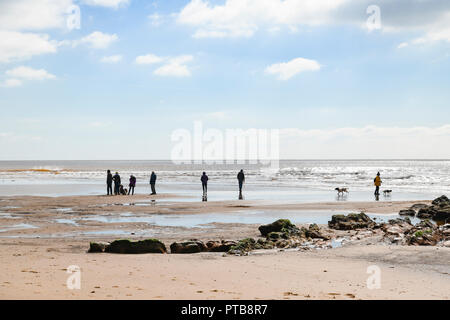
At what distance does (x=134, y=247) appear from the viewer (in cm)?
1235

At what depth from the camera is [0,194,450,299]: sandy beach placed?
766 cm

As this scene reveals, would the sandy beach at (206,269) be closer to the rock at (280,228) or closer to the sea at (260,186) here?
the rock at (280,228)

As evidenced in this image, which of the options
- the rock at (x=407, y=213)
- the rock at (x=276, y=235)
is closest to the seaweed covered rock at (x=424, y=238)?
the rock at (x=276, y=235)

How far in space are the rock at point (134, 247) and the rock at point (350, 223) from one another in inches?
324

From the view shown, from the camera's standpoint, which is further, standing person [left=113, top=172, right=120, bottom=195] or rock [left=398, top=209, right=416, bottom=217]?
standing person [left=113, top=172, right=120, bottom=195]

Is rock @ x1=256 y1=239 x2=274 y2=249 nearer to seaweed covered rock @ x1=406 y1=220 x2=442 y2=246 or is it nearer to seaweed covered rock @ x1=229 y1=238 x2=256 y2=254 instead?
seaweed covered rock @ x1=229 y1=238 x2=256 y2=254

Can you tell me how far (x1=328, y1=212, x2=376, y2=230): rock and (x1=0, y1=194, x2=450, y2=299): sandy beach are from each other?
3.98 feet

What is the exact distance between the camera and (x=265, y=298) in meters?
7.31

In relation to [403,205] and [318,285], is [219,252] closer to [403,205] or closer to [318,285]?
[318,285]

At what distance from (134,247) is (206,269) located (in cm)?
315

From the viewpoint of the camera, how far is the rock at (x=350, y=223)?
17.9 meters

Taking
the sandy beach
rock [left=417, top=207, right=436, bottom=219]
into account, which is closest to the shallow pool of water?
the sandy beach

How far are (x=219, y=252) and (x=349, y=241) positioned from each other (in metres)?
4.64
